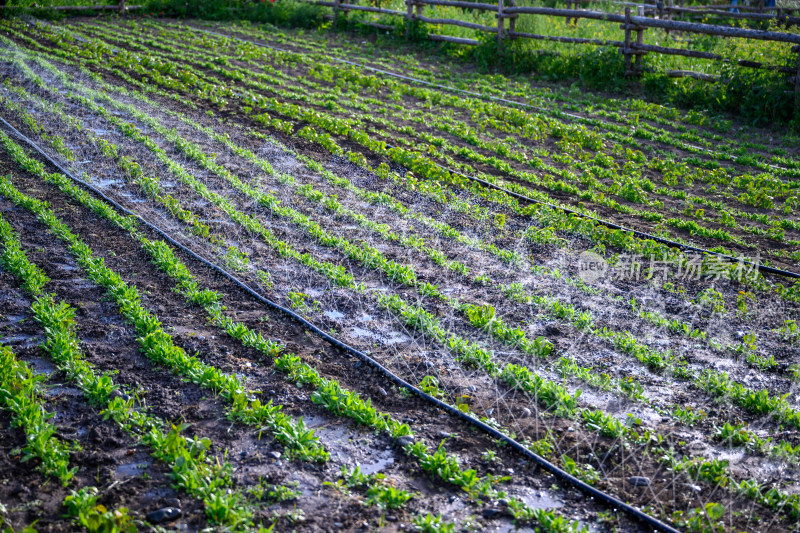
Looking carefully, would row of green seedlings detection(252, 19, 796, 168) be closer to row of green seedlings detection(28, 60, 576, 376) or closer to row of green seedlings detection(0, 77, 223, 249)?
row of green seedlings detection(28, 60, 576, 376)

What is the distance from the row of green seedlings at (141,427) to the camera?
143 inches

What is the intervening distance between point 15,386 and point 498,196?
226 inches

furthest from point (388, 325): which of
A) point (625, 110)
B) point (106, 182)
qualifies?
point (625, 110)

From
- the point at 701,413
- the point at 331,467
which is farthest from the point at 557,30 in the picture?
the point at 331,467

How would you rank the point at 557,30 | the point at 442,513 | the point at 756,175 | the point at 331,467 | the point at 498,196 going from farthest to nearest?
the point at 557,30 < the point at 756,175 < the point at 498,196 < the point at 331,467 < the point at 442,513

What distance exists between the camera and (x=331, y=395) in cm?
457

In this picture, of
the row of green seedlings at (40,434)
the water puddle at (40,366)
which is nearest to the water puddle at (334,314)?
the row of green seedlings at (40,434)

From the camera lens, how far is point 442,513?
374 cm

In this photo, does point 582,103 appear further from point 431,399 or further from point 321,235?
point 431,399

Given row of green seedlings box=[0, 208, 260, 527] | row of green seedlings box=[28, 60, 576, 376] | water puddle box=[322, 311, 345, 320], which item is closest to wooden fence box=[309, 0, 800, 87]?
row of green seedlings box=[28, 60, 576, 376]

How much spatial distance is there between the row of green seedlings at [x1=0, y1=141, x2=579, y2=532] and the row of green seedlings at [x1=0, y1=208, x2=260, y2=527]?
88 centimetres

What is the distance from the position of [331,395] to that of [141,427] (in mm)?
1160

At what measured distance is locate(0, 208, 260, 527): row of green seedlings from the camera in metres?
3.63

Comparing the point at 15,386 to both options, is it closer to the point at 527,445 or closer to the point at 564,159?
the point at 527,445
